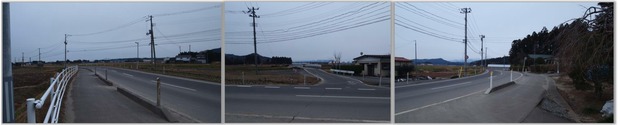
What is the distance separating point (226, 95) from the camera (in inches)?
140

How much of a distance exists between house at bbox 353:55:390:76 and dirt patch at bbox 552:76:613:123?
1.77 m

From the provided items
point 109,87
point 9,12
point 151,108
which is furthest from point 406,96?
point 9,12

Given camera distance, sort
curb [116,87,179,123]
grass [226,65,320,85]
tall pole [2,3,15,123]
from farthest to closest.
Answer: grass [226,65,320,85] < curb [116,87,179,123] < tall pole [2,3,15,123]

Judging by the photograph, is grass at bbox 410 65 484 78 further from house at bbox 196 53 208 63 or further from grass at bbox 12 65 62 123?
grass at bbox 12 65 62 123

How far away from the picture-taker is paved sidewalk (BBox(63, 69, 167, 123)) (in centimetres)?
338

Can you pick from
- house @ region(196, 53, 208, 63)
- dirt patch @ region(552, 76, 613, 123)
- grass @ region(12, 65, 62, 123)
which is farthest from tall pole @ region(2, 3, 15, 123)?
dirt patch @ region(552, 76, 613, 123)

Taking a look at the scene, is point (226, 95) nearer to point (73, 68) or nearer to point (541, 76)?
point (73, 68)

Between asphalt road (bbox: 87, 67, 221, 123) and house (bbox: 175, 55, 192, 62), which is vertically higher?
house (bbox: 175, 55, 192, 62)

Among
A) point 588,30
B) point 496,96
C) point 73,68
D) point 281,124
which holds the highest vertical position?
point 588,30

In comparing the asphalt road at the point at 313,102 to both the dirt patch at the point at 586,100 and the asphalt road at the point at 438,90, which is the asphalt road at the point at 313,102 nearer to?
the asphalt road at the point at 438,90

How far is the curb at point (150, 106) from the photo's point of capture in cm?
344

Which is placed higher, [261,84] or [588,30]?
[588,30]

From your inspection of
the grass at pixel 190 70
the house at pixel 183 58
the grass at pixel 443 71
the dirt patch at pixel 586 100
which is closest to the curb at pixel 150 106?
the grass at pixel 190 70

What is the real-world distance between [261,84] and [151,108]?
1.09 metres
